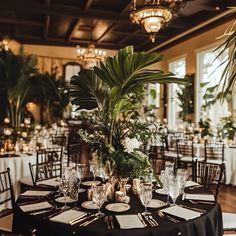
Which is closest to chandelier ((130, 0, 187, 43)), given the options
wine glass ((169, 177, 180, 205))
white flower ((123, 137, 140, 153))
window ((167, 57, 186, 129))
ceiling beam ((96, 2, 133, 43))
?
ceiling beam ((96, 2, 133, 43))

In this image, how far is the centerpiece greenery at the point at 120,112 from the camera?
7.97 ft

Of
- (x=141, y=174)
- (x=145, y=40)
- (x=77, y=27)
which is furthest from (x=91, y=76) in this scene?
(x=145, y=40)

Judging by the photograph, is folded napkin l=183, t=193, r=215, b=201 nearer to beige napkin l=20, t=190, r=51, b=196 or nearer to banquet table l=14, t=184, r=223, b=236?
banquet table l=14, t=184, r=223, b=236

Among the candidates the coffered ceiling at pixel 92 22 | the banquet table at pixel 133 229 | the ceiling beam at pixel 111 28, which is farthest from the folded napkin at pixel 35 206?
the ceiling beam at pixel 111 28

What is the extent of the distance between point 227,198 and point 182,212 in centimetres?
348

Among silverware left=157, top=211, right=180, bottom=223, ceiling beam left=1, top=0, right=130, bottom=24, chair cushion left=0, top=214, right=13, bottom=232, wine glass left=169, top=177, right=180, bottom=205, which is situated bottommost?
chair cushion left=0, top=214, right=13, bottom=232

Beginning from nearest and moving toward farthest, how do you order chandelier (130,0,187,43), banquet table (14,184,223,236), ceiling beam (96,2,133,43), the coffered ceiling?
1. banquet table (14,184,223,236)
2. chandelier (130,0,187,43)
3. the coffered ceiling
4. ceiling beam (96,2,133,43)

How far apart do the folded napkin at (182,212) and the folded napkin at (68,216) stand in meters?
0.60

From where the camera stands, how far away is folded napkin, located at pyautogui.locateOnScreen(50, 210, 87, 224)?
2047mm

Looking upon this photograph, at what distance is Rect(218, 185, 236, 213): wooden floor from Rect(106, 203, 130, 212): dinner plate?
281cm

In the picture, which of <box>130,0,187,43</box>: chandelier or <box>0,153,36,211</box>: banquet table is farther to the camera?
<box>130,0,187,43</box>: chandelier

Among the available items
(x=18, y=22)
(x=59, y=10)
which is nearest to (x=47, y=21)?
(x=18, y=22)

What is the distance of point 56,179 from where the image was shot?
318 centimetres

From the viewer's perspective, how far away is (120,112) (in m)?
2.55
